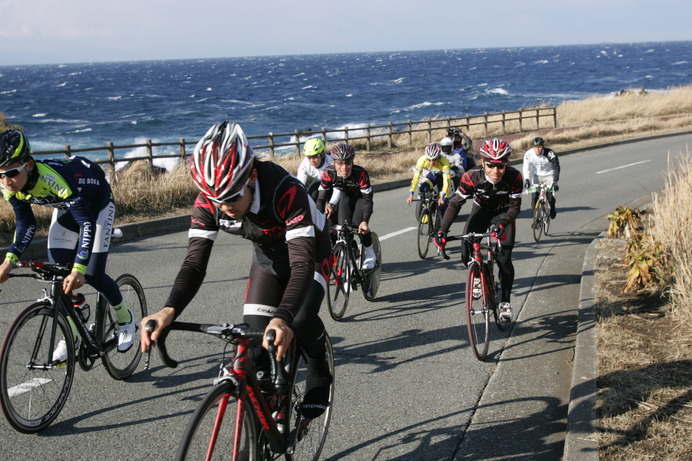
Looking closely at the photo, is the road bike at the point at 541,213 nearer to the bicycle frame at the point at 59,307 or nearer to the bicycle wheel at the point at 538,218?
the bicycle wheel at the point at 538,218

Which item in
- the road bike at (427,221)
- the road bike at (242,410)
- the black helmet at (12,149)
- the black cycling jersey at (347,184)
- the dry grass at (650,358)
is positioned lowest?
the dry grass at (650,358)

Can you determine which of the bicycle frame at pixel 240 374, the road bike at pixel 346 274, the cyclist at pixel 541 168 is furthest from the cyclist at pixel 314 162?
the bicycle frame at pixel 240 374

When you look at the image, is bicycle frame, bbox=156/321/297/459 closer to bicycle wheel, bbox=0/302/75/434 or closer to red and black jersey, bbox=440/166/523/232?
bicycle wheel, bbox=0/302/75/434

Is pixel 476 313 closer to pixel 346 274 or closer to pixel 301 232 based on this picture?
pixel 346 274

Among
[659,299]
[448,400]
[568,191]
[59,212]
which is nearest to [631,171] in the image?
[568,191]

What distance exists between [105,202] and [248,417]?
282 centimetres

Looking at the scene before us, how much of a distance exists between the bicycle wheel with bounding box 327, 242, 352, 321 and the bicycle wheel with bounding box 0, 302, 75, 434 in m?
2.99

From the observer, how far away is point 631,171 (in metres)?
20.2

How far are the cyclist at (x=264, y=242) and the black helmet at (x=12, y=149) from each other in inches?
64.9

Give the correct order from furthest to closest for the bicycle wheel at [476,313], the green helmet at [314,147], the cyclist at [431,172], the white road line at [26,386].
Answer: the cyclist at [431,172] → the green helmet at [314,147] → the bicycle wheel at [476,313] → the white road line at [26,386]

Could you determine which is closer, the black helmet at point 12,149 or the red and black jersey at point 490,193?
the black helmet at point 12,149

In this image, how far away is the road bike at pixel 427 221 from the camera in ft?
33.7

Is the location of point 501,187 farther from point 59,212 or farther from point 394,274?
point 59,212

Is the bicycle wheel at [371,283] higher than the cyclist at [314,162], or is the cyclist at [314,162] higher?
the cyclist at [314,162]
